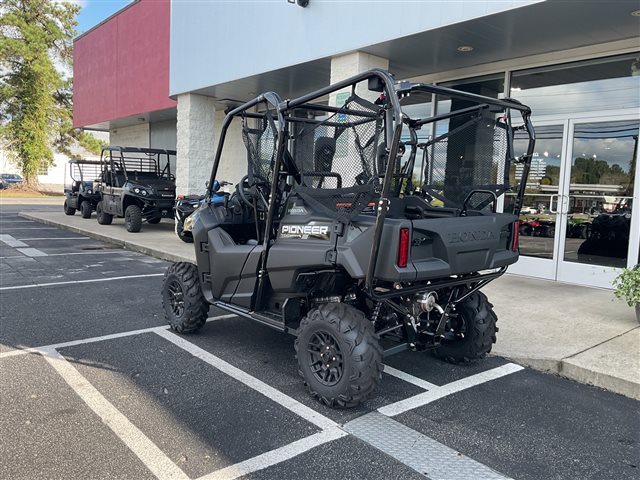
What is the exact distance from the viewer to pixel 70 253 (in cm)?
1065

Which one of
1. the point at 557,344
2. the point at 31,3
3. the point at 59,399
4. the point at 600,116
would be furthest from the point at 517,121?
the point at 31,3

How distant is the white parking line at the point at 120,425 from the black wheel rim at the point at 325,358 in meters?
1.18

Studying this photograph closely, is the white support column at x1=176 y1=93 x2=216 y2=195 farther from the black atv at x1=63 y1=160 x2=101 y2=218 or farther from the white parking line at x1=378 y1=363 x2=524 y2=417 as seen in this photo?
the white parking line at x1=378 y1=363 x2=524 y2=417

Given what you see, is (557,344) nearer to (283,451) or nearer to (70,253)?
(283,451)

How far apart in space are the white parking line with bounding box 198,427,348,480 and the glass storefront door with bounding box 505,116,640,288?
5.68 m

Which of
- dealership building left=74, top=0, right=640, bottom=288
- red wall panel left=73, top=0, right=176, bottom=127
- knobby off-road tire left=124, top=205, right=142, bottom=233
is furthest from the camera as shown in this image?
red wall panel left=73, top=0, right=176, bottom=127

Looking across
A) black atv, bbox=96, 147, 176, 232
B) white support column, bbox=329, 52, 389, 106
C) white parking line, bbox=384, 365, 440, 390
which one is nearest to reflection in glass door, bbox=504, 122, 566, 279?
white support column, bbox=329, 52, 389, 106

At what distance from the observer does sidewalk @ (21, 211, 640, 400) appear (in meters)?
4.27

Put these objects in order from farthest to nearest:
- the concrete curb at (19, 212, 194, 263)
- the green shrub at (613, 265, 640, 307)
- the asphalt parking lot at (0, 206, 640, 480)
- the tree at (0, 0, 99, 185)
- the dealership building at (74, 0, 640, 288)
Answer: the tree at (0, 0, 99, 185) → the concrete curb at (19, 212, 194, 263) → the dealership building at (74, 0, 640, 288) → the green shrub at (613, 265, 640, 307) → the asphalt parking lot at (0, 206, 640, 480)

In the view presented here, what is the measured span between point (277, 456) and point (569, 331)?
3.57 m

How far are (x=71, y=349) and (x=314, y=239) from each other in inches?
100

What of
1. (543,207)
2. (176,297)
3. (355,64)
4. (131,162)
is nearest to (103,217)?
(131,162)

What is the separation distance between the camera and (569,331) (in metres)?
5.27

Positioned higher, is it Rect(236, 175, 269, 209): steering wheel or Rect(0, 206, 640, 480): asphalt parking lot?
Rect(236, 175, 269, 209): steering wheel
